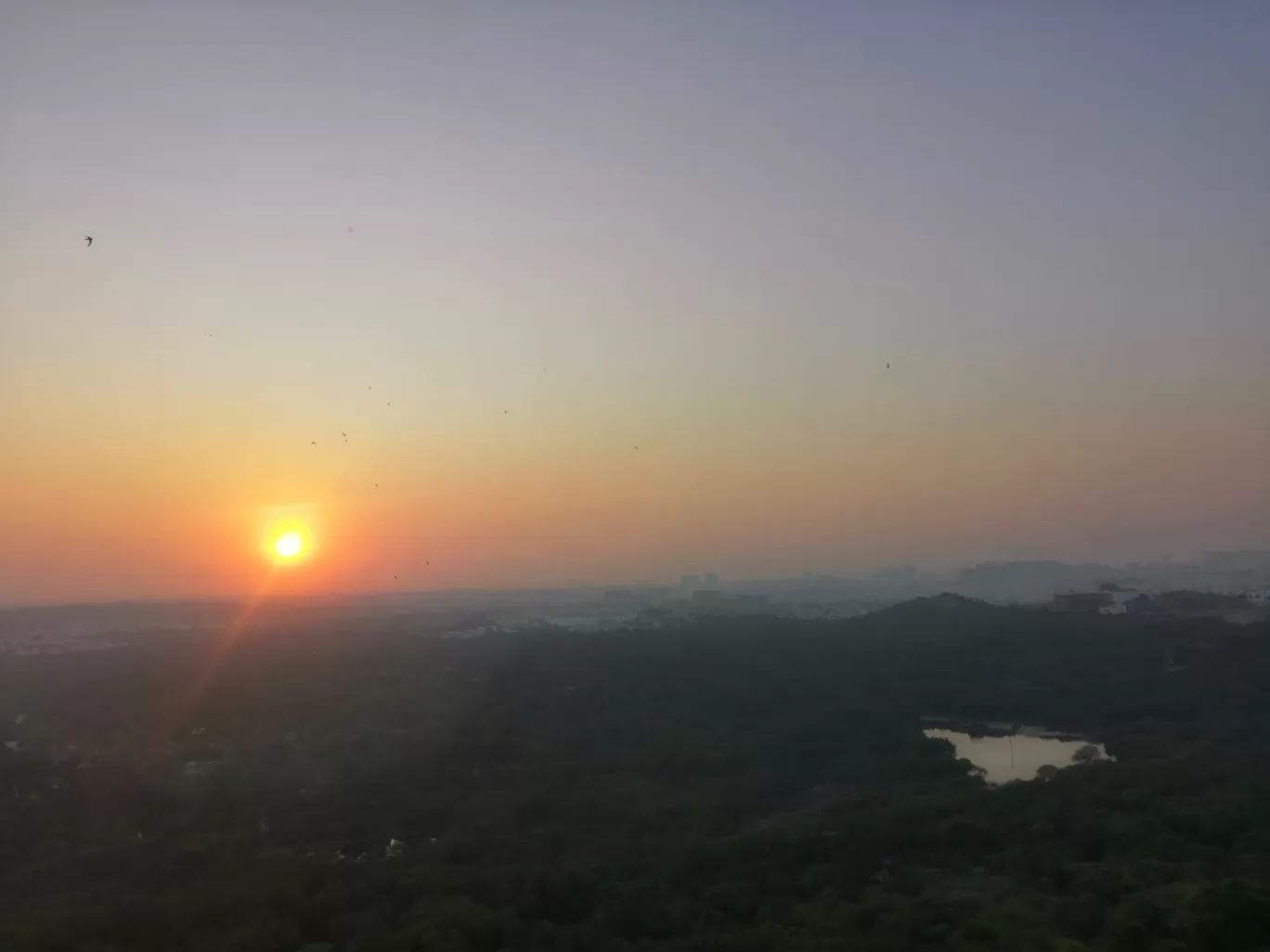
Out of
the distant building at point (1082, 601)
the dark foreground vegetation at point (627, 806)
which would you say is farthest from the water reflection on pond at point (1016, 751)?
the distant building at point (1082, 601)

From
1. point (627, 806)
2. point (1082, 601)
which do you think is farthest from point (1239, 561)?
point (627, 806)

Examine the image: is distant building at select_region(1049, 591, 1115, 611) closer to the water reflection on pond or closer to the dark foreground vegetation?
the dark foreground vegetation

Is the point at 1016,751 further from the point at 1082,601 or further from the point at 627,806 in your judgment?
the point at 1082,601

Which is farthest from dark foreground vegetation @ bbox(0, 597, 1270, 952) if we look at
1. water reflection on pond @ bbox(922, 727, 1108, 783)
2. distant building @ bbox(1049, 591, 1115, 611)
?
distant building @ bbox(1049, 591, 1115, 611)

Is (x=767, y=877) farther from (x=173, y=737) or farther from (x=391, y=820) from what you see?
(x=173, y=737)

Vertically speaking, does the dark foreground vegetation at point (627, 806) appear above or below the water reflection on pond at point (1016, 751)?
above

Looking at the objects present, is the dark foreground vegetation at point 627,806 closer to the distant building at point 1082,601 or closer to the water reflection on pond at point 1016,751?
the water reflection on pond at point 1016,751
